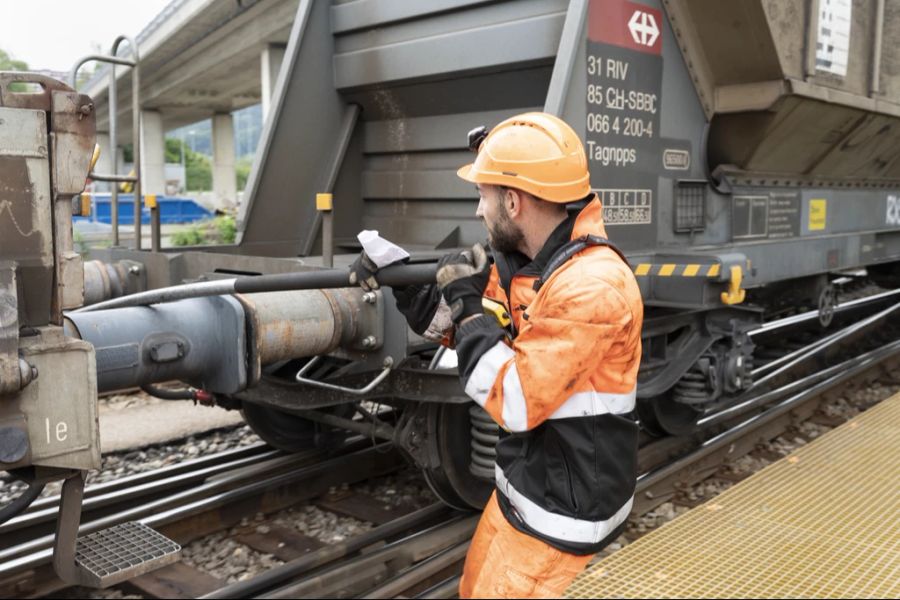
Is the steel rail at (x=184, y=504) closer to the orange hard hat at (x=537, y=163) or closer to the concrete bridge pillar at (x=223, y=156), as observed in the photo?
the orange hard hat at (x=537, y=163)

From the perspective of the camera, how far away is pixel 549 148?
7.61ft

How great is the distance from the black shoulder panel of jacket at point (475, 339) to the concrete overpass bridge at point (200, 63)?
44.6 ft

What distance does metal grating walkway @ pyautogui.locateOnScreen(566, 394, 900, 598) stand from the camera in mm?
3539

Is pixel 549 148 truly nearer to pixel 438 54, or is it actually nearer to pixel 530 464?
pixel 530 464

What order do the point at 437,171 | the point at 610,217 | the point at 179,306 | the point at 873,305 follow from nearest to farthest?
1. the point at 179,306
2. the point at 610,217
3. the point at 437,171
4. the point at 873,305

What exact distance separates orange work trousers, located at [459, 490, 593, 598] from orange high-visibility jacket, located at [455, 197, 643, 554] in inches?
1.6

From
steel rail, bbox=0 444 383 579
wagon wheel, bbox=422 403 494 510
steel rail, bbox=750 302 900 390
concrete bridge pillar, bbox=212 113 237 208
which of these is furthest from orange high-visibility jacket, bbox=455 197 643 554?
concrete bridge pillar, bbox=212 113 237 208

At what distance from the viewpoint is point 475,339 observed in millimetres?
2230

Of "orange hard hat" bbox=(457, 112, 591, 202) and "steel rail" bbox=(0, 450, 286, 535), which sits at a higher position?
"orange hard hat" bbox=(457, 112, 591, 202)

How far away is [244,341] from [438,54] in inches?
105

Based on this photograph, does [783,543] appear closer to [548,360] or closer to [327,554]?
[327,554]

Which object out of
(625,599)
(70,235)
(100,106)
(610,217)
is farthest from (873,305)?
(100,106)

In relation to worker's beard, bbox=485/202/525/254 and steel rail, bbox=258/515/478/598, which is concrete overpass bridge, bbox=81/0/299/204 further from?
worker's beard, bbox=485/202/525/254

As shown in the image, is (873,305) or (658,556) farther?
(873,305)
